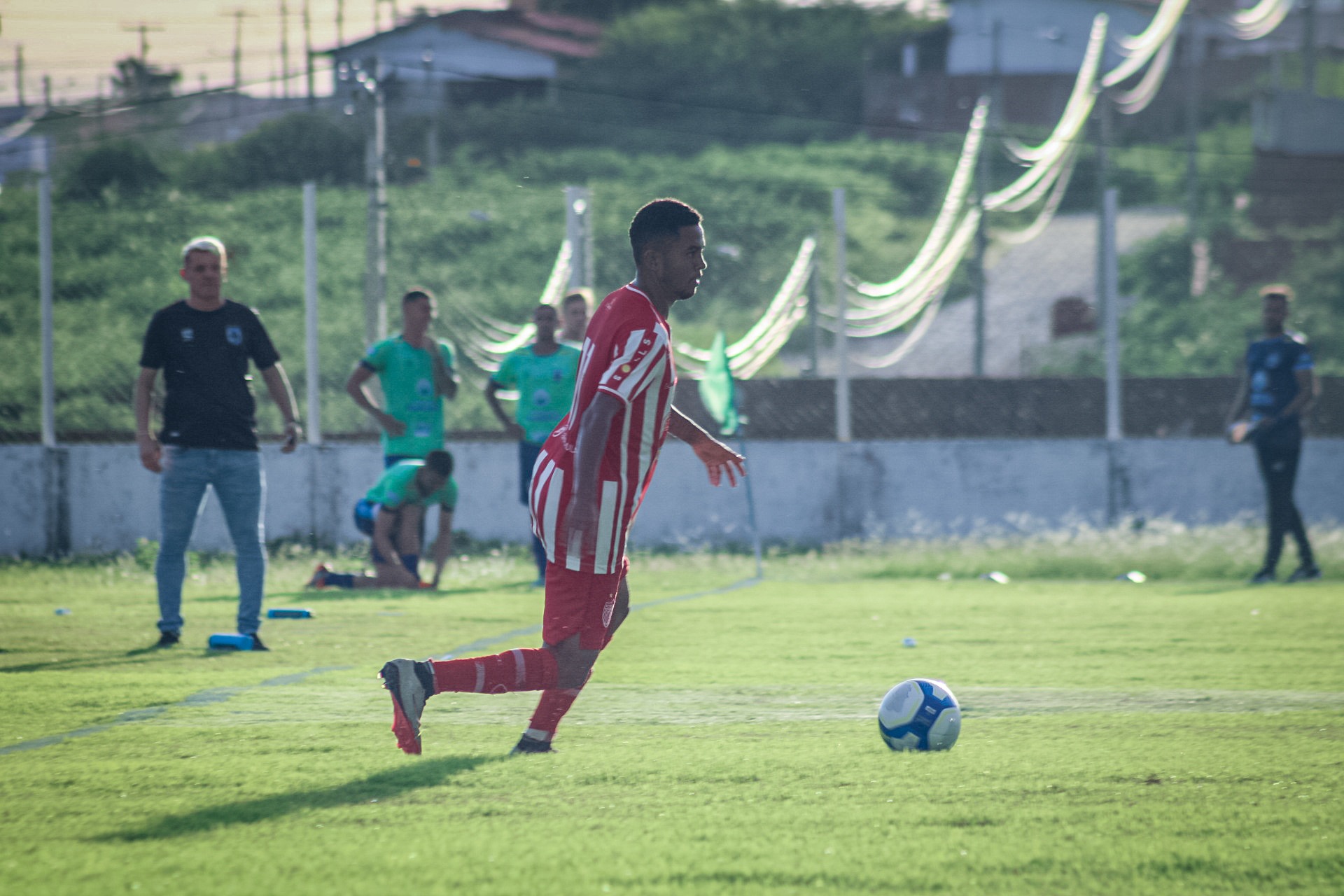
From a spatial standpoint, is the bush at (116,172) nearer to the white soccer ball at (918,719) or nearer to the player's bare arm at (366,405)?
the player's bare arm at (366,405)

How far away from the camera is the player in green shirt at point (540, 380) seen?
1067 cm

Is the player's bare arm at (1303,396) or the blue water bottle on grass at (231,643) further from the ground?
the player's bare arm at (1303,396)

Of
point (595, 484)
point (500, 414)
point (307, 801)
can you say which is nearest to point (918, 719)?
point (595, 484)

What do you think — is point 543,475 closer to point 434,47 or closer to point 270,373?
point 270,373

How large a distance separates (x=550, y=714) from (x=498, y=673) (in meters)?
0.29

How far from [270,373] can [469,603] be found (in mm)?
2808

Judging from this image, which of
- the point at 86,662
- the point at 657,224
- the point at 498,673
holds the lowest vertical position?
the point at 86,662

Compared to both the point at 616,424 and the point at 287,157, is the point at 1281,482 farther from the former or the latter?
the point at 287,157

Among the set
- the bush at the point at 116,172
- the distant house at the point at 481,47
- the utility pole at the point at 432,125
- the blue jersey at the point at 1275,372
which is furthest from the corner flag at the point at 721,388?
the distant house at the point at 481,47

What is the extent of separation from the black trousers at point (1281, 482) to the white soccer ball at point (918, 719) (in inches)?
283

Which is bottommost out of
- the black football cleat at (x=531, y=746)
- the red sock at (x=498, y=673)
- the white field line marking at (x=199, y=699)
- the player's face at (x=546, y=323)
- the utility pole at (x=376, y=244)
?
the white field line marking at (x=199, y=699)

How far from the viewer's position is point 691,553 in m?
13.2

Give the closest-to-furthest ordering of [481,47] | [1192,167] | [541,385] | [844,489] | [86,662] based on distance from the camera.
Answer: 1. [86,662]
2. [541,385]
3. [844,489]
4. [1192,167]
5. [481,47]

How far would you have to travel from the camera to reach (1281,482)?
11.0m
